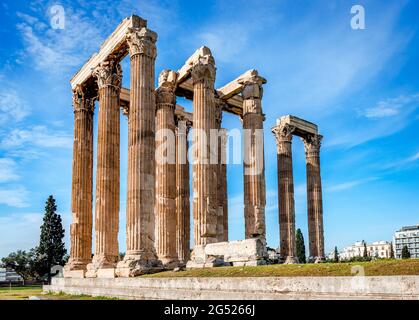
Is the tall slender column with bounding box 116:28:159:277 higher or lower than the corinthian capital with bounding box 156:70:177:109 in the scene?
lower

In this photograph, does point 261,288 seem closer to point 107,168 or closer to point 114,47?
point 107,168

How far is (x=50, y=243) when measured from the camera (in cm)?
7119

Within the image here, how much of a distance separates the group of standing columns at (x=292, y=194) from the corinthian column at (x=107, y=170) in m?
17.8

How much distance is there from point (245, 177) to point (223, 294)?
1961 cm

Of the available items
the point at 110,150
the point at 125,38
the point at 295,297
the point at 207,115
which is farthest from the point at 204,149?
the point at 295,297

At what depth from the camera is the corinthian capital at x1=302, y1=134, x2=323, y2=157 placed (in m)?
50.1

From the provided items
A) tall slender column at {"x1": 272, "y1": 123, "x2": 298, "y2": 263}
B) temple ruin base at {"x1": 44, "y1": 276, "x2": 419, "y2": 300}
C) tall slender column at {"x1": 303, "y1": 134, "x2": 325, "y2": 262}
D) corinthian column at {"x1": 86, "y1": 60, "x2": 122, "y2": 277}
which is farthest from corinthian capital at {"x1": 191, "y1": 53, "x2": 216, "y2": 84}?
tall slender column at {"x1": 303, "y1": 134, "x2": 325, "y2": 262}

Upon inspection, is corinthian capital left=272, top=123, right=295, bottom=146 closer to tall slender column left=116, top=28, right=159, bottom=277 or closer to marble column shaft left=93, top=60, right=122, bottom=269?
marble column shaft left=93, top=60, right=122, bottom=269

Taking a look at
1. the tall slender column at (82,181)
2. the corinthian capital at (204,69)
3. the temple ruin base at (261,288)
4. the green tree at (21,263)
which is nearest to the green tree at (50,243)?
the green tree at (21,263)

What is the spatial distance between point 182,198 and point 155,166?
31.1ft

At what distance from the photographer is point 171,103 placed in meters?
37.1

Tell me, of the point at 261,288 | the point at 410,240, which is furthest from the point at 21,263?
the point at 410,240

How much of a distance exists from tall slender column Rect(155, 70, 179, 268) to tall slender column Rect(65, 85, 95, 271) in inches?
226
